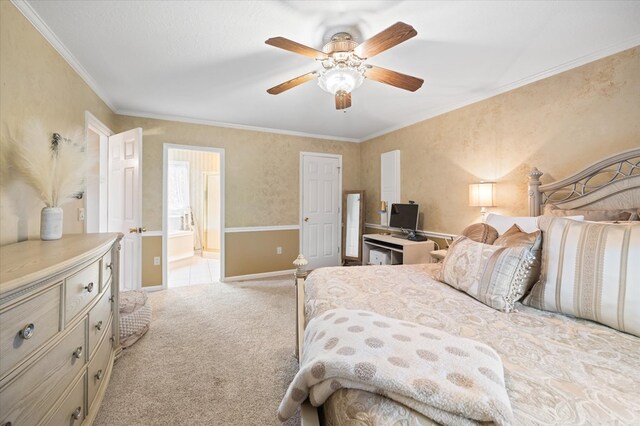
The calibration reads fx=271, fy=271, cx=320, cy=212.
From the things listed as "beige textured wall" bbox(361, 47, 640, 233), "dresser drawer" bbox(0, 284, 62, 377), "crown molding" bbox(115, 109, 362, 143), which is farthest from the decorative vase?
"beige textured wall" bbox(361, 47, 640, 233)

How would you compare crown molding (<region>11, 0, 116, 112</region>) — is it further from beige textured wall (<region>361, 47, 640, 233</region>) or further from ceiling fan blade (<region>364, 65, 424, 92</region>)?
beige textured wall (<region>361, 47, 640, 233</region>)

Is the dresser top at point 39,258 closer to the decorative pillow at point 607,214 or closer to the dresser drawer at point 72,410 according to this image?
the dresser drawer at point 72,410

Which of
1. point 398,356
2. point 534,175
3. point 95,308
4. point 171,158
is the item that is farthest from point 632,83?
point 171,158

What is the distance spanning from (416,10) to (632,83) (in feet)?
5.63

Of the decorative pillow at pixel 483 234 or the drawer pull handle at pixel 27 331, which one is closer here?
the drawer pull handle at pixel 27 331

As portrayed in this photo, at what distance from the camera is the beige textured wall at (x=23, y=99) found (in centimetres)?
151

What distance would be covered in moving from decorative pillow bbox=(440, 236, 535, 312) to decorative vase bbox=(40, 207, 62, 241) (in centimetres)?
252

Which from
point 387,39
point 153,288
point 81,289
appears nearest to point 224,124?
point 153,288

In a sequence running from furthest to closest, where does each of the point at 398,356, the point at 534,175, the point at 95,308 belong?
the point at 534,175 → the point at 95,308 → the point at 398,356

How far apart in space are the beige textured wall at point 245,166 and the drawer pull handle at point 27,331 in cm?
310

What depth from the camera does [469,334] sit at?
1.15m

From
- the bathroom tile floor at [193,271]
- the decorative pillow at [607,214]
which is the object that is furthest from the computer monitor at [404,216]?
the bathroom tile floor at [193,271]

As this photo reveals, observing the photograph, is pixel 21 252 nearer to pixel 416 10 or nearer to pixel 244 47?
pixel 244 47

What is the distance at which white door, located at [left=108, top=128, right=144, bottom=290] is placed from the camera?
3086 mm
